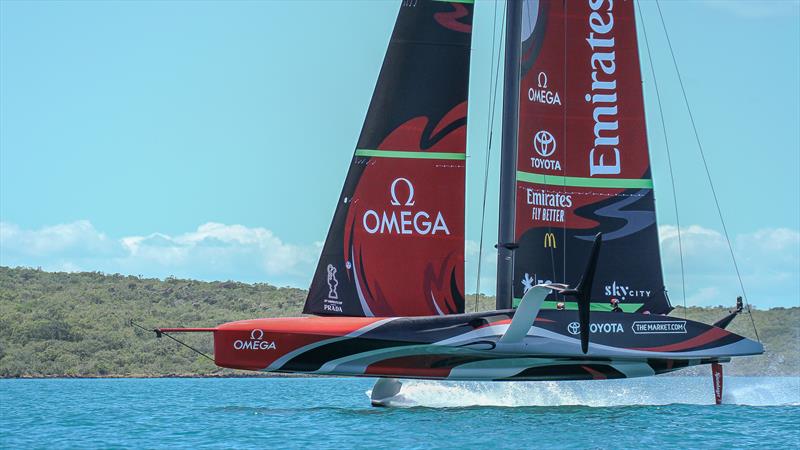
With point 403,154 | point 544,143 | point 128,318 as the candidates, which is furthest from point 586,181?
point 128,318

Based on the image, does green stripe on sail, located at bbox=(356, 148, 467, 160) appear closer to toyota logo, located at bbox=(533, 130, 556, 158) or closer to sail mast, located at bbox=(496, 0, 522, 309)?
sail mast, located at bbox=(496, 0, 522, 309)

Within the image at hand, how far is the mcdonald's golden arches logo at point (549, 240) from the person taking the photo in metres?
26.9

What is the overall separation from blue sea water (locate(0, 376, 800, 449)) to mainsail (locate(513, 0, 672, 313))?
2.68 metres

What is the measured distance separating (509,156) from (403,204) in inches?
94.1

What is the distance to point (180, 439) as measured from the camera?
20438 millimetres

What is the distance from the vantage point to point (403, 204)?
1025 inches

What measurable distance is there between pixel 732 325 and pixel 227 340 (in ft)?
186

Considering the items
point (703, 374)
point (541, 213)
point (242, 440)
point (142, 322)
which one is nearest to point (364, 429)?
point (242, 440)

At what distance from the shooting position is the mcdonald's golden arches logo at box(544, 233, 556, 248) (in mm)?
26891

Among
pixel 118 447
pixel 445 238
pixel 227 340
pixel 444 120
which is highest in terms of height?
pixel 444 120

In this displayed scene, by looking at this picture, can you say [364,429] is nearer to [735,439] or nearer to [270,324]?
[270,324]

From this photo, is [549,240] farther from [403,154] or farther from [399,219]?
[403,154]

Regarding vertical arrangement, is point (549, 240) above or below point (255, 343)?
above

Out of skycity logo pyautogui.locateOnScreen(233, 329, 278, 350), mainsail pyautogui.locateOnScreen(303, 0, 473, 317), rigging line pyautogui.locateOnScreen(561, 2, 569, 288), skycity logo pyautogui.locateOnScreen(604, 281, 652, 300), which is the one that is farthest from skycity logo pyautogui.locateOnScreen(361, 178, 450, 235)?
skycity logo pyautogui.locateOnScreen(604, 281, 652, 300)
